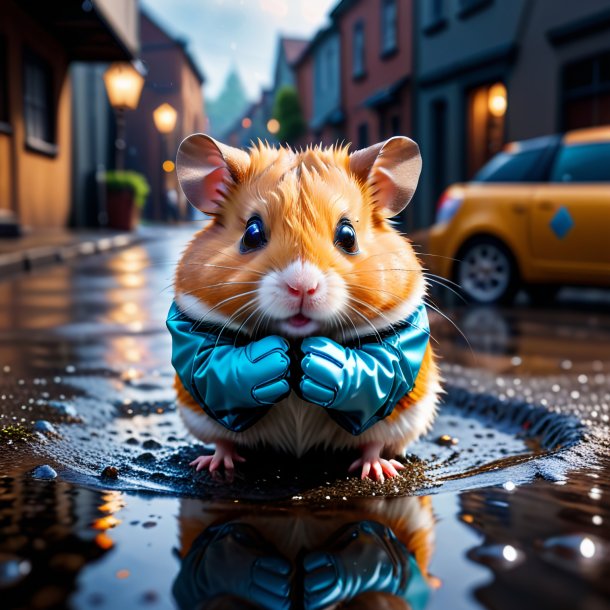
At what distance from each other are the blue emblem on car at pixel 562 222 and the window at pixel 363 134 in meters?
15.4

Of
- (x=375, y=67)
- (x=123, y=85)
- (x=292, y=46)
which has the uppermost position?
(x=292, y=46)

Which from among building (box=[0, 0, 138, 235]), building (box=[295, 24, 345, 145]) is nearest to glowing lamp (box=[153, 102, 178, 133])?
building (box=[0, 0, 138, 235])

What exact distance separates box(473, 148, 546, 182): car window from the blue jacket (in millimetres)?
5897

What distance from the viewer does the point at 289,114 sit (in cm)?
3391

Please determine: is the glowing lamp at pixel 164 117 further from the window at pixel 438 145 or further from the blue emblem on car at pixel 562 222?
the blue emblem on car at pixel 562 222

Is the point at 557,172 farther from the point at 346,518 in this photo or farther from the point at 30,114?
the point at 30,114

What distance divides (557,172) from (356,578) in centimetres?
659

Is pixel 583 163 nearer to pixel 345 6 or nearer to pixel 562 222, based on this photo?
pixel 562 222

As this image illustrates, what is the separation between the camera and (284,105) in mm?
33594

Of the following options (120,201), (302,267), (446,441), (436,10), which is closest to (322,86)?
(120,201)

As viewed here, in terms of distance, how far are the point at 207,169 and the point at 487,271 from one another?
19.8 feet

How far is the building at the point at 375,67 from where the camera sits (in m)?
18.3

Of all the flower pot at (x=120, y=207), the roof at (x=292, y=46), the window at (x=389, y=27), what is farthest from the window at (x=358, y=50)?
the roof at (x=292, y=46)

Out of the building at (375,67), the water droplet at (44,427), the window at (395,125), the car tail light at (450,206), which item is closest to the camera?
the water droplet at (44,427)
